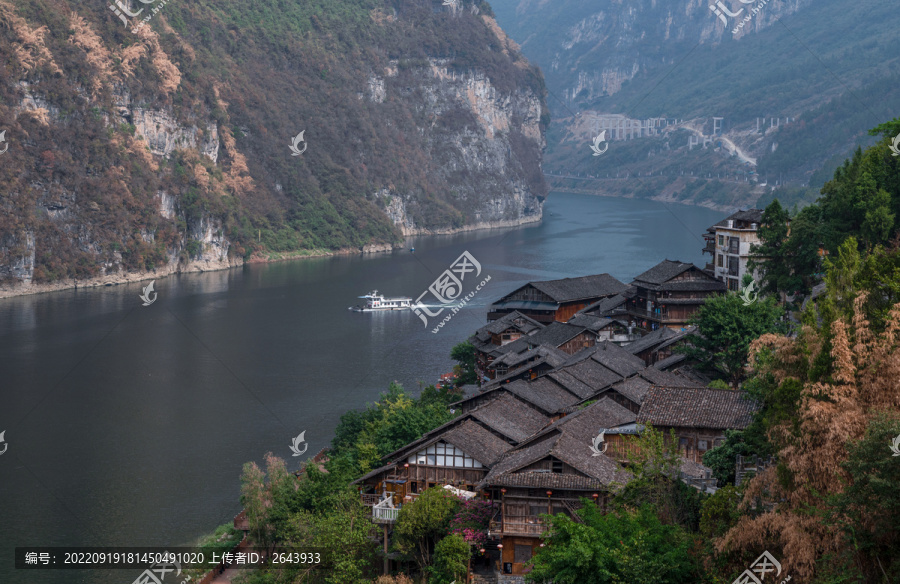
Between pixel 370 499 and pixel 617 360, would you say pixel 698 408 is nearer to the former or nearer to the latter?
pixel 370 499

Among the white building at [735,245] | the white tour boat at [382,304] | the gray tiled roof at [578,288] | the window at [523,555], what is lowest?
the window at [523,555]

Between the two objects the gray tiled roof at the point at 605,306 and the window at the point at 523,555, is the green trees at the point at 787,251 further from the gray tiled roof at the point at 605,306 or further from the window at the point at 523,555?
the window at the point at 523,555

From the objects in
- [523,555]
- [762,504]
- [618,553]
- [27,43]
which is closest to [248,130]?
[27,43]

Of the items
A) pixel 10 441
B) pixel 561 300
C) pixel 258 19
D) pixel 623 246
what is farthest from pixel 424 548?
pixel 258 19

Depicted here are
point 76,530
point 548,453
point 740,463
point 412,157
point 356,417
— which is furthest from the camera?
→ point 412,157

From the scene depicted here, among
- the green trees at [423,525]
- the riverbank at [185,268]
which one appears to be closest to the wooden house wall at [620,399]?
the green trees at [423,525]

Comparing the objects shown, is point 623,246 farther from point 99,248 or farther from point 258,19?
point 258,19

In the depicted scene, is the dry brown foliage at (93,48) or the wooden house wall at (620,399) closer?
the wooden house wall at (620,399)
